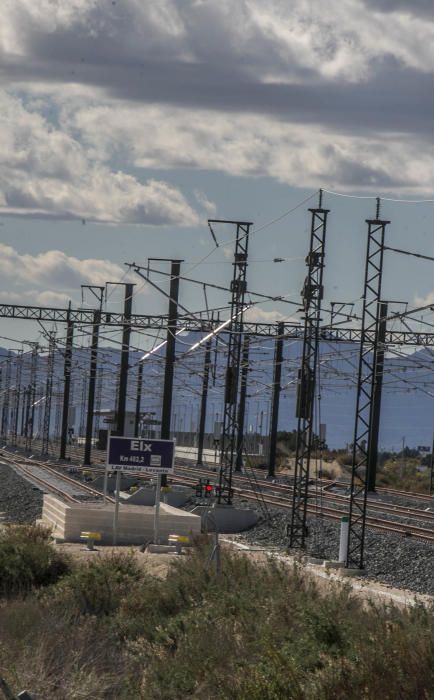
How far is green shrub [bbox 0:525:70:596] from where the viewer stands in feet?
85.1

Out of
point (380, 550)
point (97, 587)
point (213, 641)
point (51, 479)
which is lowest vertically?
point (51, 479)

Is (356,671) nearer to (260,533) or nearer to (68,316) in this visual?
(260,533)

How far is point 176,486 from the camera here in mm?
56531

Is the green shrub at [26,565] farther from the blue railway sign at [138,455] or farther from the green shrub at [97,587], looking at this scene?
the blue railway sign at [138,455]

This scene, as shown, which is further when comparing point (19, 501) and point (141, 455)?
point (19, 501)

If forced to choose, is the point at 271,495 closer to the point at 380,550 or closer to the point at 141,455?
the point at 380,550

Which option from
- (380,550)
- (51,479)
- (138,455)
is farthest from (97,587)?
(51,479)

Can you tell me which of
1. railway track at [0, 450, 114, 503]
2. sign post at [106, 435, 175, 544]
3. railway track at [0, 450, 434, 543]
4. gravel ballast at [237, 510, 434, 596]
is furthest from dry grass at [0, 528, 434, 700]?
railway track at [0, 450, 114, 503]

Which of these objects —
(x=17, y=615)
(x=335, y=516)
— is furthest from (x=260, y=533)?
(x=17, y=615)

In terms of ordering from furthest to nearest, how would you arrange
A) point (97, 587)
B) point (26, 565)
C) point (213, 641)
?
1. point (26, 565)
2. point (97, 587)
3. point (213, 641)

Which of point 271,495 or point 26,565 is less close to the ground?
point 271,495

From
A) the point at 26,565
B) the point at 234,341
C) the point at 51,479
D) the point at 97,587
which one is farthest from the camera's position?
the point at 51,479

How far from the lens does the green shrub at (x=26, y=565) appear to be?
25953mm

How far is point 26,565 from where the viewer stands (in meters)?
26.7
